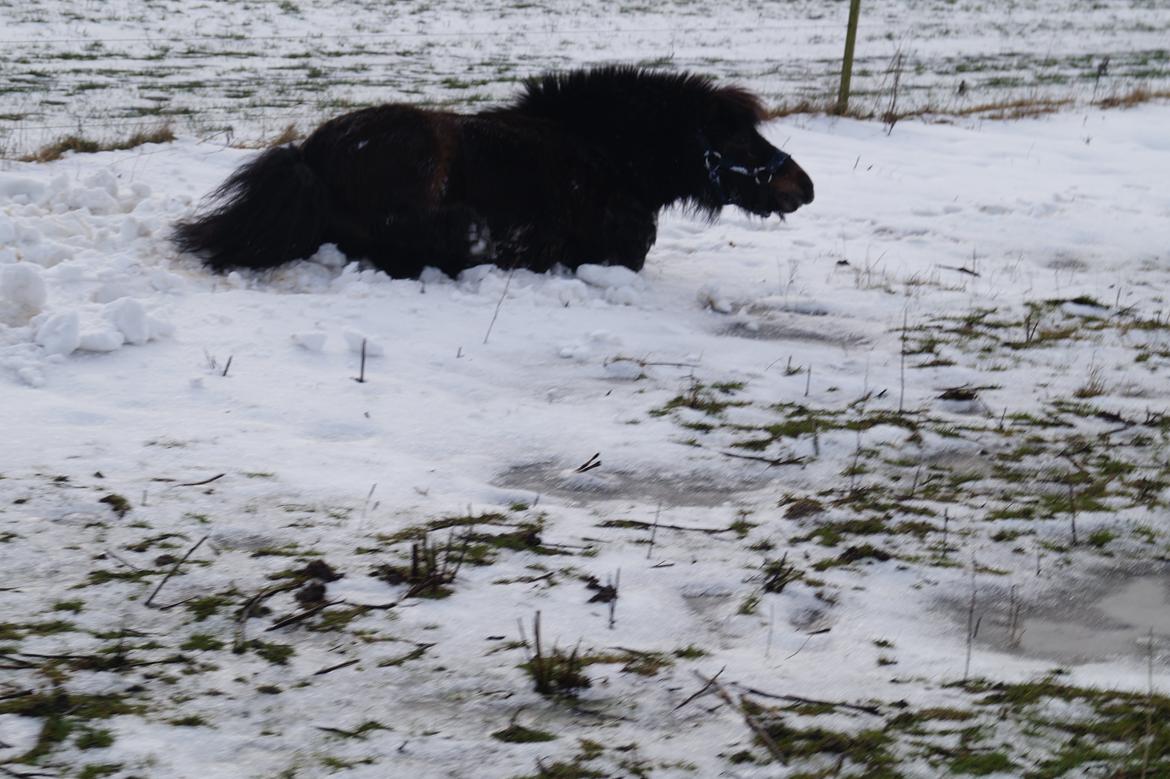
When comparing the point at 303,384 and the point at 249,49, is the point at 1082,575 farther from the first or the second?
the point at 249,49

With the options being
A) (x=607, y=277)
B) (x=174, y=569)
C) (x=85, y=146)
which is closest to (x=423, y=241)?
(x=607, y=277)

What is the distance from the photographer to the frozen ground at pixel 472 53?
12977mm

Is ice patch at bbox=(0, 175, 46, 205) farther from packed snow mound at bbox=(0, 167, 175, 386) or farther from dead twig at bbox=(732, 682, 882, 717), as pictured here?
dead twig at bbox=(732, 682, 882, 717)

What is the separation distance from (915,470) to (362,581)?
6.86 feet

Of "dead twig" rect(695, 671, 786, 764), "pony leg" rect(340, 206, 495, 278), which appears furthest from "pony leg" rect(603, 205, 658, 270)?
"dead twig" rect(695, 671, 786, 764)

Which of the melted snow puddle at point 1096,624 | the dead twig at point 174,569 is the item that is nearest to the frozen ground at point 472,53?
the dead twig at point 174,569

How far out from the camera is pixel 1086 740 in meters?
2.42

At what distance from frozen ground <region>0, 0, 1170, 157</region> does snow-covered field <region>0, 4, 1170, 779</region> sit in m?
4.90

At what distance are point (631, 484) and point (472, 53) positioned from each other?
16478 millimetres

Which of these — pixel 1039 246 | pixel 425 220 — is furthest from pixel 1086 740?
pixel 1039 246

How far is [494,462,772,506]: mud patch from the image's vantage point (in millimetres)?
3916

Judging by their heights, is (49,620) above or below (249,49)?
below

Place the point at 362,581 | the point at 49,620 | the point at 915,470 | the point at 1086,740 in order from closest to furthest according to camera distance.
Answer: the point at 1086,740
the point at 49,620
the point at 362,581
the point at 915,470

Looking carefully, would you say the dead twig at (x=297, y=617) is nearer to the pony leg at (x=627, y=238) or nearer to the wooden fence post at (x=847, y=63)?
the pony leg at (x=627, y=238)
